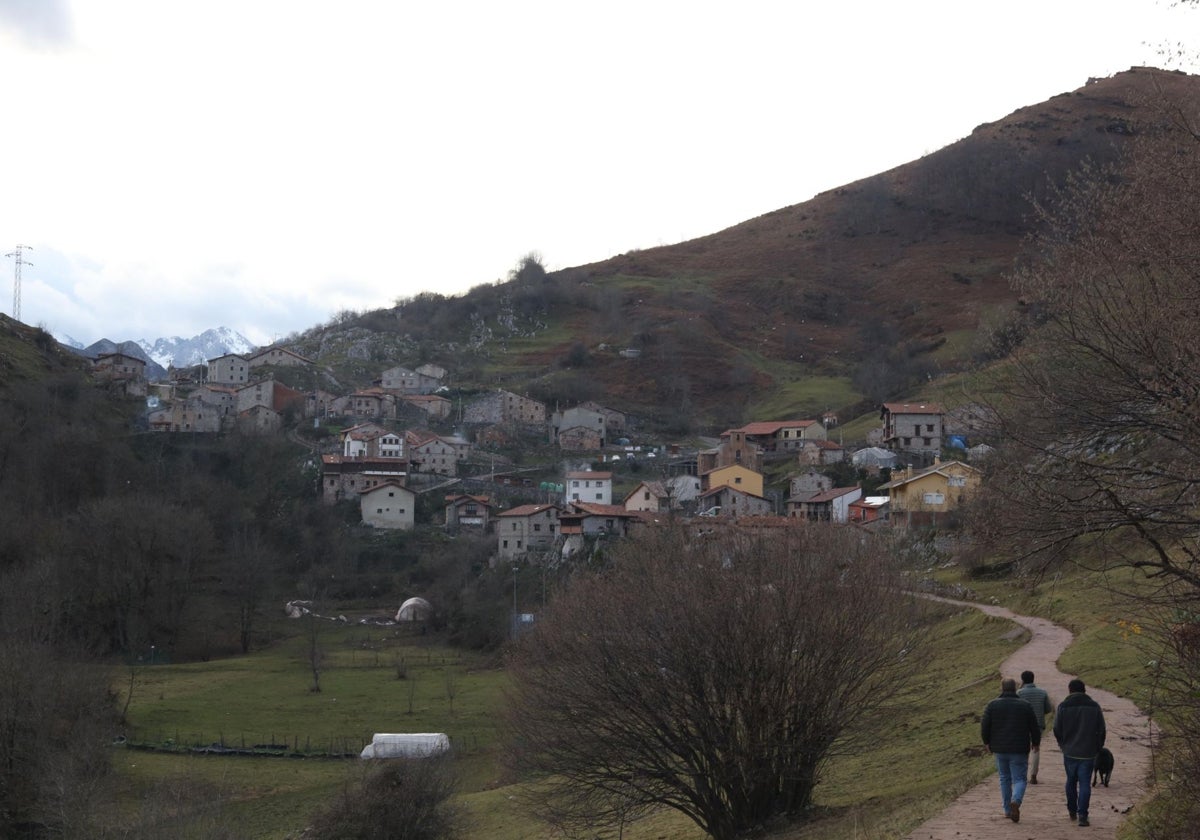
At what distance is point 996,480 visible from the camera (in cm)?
1199

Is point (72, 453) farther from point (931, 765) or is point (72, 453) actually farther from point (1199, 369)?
point (1199, 369)

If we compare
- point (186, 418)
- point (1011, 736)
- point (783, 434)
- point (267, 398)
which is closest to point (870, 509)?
point (783, 434)

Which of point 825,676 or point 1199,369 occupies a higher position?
point 1199,369

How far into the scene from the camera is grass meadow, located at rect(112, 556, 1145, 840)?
17.5m

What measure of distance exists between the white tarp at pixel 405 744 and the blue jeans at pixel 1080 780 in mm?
23736

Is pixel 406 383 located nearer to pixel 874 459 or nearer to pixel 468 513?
pixel 468 513

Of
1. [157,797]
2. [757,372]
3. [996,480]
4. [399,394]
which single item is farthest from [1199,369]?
[757,372]

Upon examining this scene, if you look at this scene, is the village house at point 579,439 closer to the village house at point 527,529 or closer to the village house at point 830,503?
the village house at point 527,529

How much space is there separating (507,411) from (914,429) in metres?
39.0

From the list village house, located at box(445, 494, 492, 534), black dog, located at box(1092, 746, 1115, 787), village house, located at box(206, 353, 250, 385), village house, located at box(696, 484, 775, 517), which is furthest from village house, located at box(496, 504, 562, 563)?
black dog, located at box(1092, 746, 1115, 787)

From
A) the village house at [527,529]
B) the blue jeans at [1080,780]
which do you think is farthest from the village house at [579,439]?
the blue jeans at [1080,780]

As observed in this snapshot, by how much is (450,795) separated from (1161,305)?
19.3m

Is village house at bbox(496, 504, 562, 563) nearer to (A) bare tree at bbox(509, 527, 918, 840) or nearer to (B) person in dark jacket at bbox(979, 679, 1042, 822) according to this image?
(A) bare tree at bbox(509, 527, 918, 840)

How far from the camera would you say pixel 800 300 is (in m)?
142
